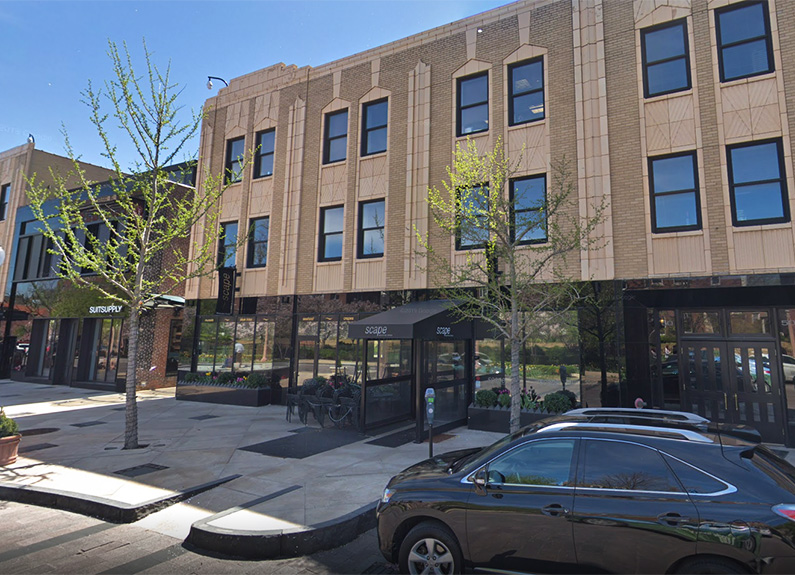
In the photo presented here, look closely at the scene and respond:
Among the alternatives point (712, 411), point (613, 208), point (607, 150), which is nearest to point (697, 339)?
point (712, 411)

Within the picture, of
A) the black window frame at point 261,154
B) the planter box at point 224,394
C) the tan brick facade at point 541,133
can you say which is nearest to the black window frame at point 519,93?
the tan brick facade at point 541,133

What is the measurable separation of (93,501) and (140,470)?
177 cm

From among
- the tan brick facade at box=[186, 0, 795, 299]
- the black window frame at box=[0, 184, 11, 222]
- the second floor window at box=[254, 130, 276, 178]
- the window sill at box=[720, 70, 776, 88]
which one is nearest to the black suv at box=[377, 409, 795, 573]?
the tan brick facade at box=[186, 0, 795, 299]

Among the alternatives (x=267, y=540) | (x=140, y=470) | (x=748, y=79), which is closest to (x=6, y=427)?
(x=140, y=470)

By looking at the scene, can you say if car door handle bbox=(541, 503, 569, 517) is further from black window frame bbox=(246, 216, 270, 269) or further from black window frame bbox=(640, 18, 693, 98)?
black window frame bbox=(246, 216, 270, 269)

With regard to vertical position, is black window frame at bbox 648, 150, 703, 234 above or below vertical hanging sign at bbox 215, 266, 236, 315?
above

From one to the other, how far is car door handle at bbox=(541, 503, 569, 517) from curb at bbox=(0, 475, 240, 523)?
5.55 metres

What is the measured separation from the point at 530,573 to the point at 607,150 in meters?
11.1

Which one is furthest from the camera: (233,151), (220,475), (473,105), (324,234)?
(233,151)

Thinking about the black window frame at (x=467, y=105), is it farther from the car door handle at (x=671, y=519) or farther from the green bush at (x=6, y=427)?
the green bush at (x=6, y=427)

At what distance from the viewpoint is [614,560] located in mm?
3719

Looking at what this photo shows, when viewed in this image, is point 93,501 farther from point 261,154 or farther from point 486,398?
point 261,154

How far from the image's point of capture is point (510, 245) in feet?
30.0

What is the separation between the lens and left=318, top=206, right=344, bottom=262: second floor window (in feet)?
53.5
